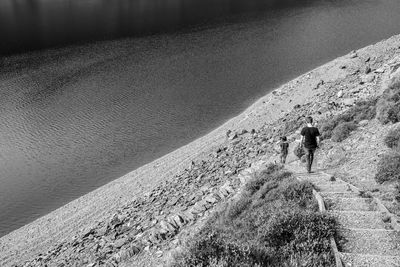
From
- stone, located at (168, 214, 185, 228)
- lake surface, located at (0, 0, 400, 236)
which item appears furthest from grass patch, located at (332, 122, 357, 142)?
lake surface, located at (0, 0, 400, 236)

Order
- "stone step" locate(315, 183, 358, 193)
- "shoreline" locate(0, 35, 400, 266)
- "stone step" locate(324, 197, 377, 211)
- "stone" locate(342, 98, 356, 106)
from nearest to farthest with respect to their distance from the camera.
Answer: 1. "stone step" locate(324, 197, 377, 211)
2. "stone step" locate(315, 183, 358, 193)
3. "shoreline" locate(0, 35, 400, 266)
4. "stone" locate(342, 98, 356, 106)

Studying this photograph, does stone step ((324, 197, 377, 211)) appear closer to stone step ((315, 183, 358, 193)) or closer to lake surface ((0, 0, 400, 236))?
stone step ((315, 183, 358, 193))

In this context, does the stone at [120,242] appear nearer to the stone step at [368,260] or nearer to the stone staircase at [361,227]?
the stone staircase at [361,227]

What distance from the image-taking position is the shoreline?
20188mm

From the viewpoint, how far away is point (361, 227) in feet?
30.0

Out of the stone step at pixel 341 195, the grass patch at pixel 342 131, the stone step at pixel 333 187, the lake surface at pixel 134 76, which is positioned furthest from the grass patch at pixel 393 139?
the lake surface at pixel 134 76

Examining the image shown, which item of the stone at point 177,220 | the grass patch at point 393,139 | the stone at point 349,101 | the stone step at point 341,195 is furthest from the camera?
the stone at point 349,101

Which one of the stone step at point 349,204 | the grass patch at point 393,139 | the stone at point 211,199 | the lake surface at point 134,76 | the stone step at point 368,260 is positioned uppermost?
the lake surface at point 134,76

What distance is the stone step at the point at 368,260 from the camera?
7680 millimetres

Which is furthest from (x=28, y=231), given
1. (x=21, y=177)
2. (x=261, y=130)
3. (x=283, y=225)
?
(x=283, y=225)

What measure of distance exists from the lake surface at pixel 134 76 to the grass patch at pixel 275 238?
56.5 ft

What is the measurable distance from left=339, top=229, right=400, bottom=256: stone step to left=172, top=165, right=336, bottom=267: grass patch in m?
0.36

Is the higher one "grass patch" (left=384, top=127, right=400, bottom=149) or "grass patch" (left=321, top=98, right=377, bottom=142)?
"grass patch" (left=321, top=98, right=377, bottom=142)

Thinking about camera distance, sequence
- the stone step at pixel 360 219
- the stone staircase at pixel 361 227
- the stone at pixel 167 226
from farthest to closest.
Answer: the stone at pixel 167 226 < the stone step at pixel 360 219 < the stone staircase at pixel 361 227
